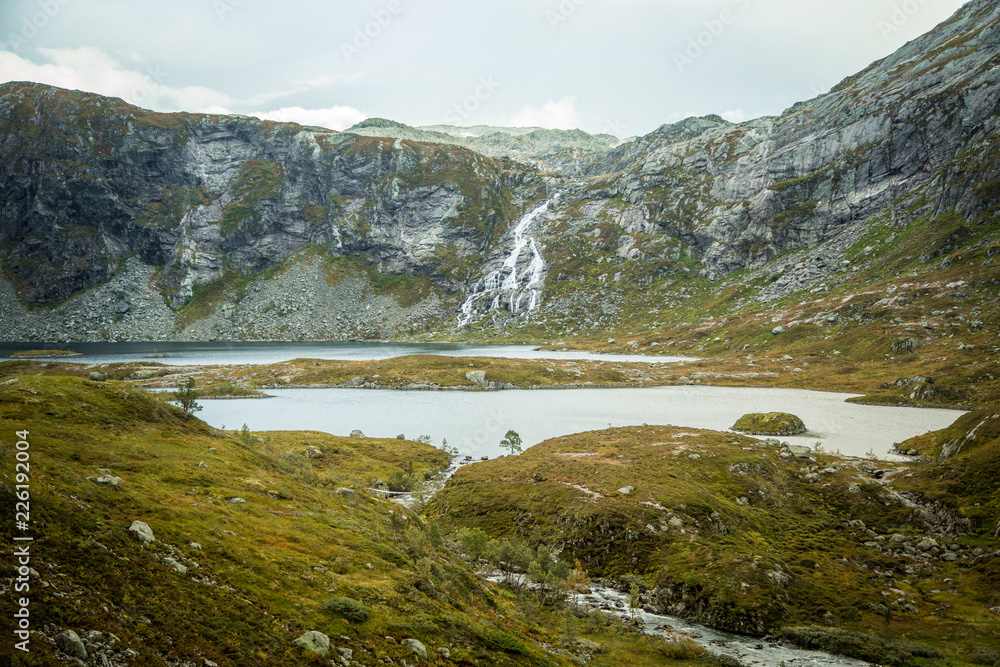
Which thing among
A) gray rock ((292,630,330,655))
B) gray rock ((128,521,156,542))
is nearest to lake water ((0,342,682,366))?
gray rock ((128,521,156,542))

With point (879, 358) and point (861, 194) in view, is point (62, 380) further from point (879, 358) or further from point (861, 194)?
point (861, 194)

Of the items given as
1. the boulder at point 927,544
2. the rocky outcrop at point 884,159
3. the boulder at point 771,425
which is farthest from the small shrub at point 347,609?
the rocky outcrop at point 884,159

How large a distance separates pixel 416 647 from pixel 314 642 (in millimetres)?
2837

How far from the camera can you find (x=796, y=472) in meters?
A: 36.8

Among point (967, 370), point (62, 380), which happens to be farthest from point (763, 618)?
point (967, 370)

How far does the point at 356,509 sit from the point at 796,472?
31923mm

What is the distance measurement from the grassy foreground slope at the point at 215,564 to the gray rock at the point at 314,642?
22 centimetres

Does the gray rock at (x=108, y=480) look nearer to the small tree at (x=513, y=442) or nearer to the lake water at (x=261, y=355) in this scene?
the small tree at (x=513, y=442)

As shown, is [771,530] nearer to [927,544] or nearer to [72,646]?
[927,544]

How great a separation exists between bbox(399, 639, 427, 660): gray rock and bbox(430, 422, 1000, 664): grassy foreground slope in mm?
14199

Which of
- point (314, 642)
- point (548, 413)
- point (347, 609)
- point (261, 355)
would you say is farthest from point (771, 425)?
point (261, 355)

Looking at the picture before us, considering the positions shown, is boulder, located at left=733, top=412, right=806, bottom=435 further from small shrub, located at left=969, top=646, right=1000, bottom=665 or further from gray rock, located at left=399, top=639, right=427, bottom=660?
gray rock, located at left=399, top=639, right=427, bottom=660

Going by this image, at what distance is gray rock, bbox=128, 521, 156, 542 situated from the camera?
12.8 metres

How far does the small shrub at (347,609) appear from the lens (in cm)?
1370
